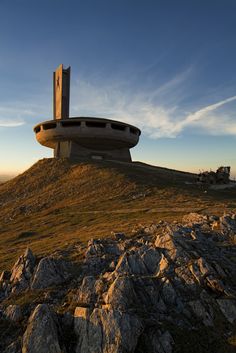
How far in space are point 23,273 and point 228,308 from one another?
29.0 feet

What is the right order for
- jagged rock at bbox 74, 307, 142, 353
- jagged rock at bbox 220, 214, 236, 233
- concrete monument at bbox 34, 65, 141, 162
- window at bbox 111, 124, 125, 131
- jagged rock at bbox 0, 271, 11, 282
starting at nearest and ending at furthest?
jagged rock at bbox 74, 307, 142, 353, jagged rock at bbox 0, 271, 11, 282, jagged rock at bbox 220, 214, 236, 233, concrete monument at bbox 34, 65, 141, 162, window at bbox 111, 124, 125, 131

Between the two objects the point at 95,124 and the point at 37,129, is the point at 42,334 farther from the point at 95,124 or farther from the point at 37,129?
the point at 37,129

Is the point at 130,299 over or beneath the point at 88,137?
beneath

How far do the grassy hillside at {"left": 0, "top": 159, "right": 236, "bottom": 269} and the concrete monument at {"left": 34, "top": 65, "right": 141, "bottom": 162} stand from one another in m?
5.41

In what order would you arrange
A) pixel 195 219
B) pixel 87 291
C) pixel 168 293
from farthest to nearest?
1. pixel 195 219
2. pixel 87 291
3. pixel 168 293

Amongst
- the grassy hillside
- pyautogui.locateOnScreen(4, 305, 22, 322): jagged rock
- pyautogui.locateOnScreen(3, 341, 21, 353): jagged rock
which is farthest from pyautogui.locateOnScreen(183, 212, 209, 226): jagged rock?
pyautogui.locateOnScreen(3, 341, 21, 353): jagged rock

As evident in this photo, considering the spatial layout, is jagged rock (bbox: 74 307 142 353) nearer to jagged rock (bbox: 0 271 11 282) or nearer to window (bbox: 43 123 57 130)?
jagged rock (bbox: 0 271 11 282)

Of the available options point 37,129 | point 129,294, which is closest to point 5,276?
point 129,294

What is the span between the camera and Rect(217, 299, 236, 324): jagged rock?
10.5 meters

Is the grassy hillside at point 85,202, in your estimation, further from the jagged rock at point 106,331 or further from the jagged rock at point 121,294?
the jagged rock at point 106,331

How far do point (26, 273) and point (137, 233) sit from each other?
762cm

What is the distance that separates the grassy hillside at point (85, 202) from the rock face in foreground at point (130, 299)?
5.37 meters

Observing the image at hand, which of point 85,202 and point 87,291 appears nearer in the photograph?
point 87,291

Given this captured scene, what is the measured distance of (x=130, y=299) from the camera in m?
10.8
